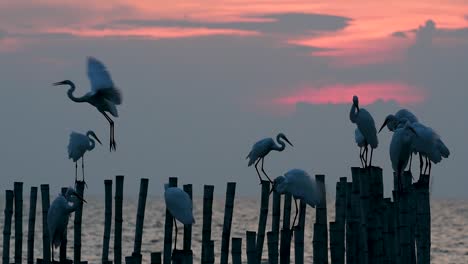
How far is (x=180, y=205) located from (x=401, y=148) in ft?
10.7

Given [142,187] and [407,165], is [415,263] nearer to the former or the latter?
[407,165]

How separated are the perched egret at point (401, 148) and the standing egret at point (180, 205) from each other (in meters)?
3.00

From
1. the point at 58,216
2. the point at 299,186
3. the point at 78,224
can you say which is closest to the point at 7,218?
the point at 78,224

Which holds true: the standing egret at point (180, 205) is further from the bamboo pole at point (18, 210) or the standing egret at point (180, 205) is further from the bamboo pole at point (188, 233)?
the bamboo pole at point (18, 210)

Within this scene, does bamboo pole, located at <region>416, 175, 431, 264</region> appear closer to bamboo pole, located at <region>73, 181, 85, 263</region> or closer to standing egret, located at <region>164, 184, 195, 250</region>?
standing egret, located at <region>164, 184, 195, 250</region>

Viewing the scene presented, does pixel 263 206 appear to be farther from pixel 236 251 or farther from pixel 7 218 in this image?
pixel 7 218

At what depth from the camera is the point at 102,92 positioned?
765 inches

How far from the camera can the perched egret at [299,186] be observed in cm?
1572

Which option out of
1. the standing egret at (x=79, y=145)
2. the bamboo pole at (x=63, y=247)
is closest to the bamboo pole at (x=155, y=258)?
the bamboo pole at (x=63, y=247)

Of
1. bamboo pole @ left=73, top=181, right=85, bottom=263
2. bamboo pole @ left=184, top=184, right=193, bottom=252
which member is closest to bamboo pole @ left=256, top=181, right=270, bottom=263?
bamboo pole @ left=184, top=184, right=193, bottom=252

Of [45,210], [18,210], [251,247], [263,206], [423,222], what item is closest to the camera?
[251,247]

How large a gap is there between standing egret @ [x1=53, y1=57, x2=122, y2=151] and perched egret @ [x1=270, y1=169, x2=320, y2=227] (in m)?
4.02

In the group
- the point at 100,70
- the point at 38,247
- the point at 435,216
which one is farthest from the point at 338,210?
the point at 435,216

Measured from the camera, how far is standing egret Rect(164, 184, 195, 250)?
15.0 meters
